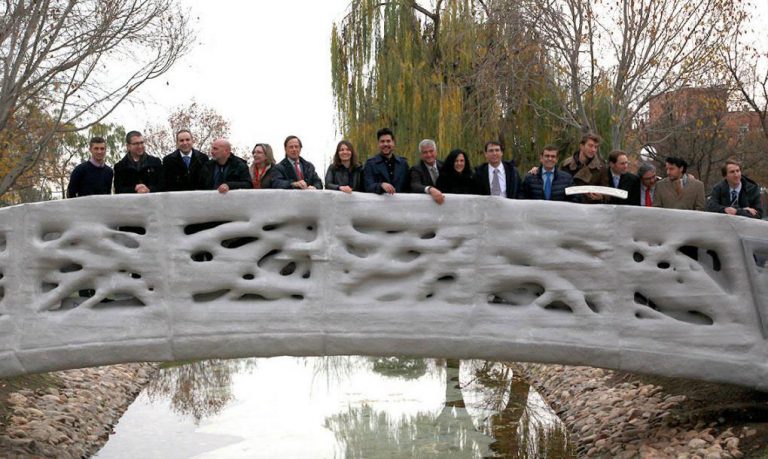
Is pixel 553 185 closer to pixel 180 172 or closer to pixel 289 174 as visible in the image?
pixel 289 174

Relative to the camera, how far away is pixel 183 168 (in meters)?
8.45

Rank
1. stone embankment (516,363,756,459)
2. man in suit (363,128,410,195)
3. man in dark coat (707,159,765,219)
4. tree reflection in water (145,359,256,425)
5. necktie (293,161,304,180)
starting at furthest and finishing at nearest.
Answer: tree reflection in water (145,359,256,425)
man in dark coat (707,159,765,219)
necktie (293,161,304,180)
stone embankment (516,363,756,459)
man in suit (363,128,410,195)

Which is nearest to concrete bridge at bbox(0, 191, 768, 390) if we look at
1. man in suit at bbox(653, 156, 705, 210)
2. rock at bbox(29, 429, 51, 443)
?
man in suit at bbox(653, 156, 705, 210)

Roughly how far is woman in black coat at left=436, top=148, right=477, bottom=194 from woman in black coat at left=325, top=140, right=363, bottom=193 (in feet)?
2.26

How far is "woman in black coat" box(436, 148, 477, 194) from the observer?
8180 millimetres

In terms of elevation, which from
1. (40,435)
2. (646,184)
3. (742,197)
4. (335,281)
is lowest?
(40,435)

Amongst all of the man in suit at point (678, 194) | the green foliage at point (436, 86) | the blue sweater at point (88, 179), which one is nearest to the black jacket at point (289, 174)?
the blue sweater at point (88, 179)

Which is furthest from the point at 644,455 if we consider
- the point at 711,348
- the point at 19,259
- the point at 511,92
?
the point at 511,92

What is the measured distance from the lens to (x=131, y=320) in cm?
750

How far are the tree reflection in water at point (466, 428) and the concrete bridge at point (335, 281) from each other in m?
2.89

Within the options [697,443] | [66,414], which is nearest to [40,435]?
[66,414]

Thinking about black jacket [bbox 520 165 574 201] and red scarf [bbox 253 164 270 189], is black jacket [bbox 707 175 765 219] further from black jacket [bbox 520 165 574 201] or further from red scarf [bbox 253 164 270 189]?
red scarf [bbox 253 164 270 189]

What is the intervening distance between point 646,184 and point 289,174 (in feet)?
10.7

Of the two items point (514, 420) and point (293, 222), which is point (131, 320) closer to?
point (293, 222)
